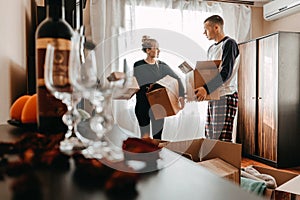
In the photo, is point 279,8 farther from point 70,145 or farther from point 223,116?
point 70,145

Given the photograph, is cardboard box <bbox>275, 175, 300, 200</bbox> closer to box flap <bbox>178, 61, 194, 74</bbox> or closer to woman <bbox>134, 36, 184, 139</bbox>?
box flap <bbox>178, 61, 194, 74</bbox>

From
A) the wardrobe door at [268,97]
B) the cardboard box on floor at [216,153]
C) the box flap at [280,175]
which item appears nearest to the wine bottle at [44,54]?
the cardboard box on floor at [216,153]

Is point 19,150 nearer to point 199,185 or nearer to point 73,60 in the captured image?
point 73,60

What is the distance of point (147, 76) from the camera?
8.86ft

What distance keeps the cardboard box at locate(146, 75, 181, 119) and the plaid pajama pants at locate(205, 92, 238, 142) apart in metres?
0.90

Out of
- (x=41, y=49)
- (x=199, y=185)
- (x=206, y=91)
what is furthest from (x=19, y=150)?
(x=206, y=91)

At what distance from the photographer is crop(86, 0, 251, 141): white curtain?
13.7 ft

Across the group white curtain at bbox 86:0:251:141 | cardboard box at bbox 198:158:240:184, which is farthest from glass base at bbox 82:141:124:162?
white curtain at bbox 86:0:251:141

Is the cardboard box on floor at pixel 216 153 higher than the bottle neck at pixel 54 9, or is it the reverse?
the bottle neck at pixel 54 9

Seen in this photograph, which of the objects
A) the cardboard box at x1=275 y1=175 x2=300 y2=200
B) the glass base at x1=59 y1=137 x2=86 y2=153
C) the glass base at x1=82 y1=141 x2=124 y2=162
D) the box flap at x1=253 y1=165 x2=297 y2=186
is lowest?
the box flap at x1=253 y1=165 x2=297 y2=186

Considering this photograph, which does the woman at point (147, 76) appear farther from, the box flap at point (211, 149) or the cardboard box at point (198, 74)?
the box flap at point (211, 149)

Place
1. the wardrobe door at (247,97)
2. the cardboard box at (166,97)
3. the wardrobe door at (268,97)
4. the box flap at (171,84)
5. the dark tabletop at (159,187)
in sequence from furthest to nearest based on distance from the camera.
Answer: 1. the wardrobe door at (247,97)
2. the wardrobe door at (268,97)
3. the box flap at (171,84)
4. the cardboard box at (166,97)
5. the dark tabletop at (159,187)

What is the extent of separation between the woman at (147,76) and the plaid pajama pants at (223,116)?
2.00 ft

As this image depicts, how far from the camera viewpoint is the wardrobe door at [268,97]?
4.02 meters
